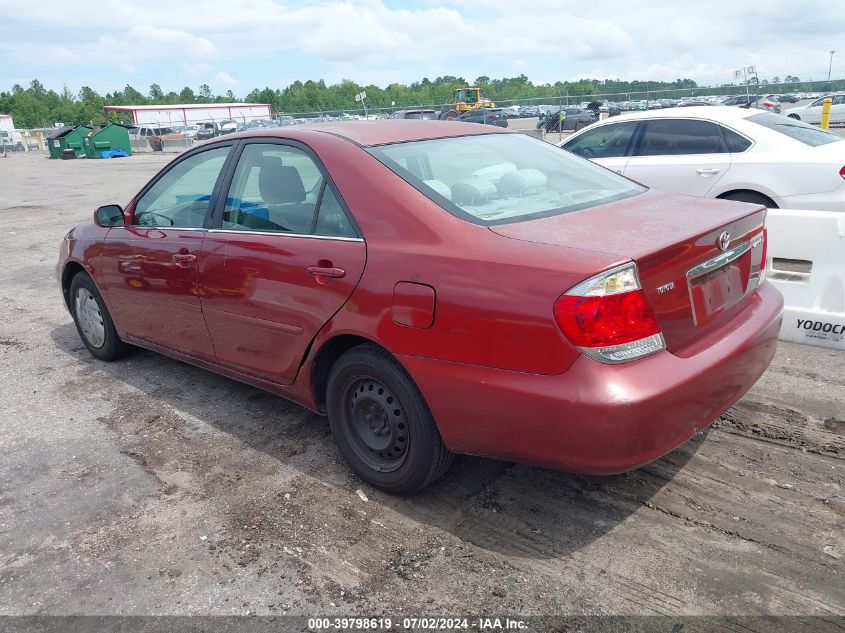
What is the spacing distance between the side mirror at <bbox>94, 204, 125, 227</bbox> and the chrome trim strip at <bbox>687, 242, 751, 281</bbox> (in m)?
3.62

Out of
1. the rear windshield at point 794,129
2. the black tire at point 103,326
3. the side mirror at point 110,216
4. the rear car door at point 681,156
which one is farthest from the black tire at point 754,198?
the black tire at point 103,326

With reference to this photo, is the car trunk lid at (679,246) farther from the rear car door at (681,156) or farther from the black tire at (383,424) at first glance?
the rear car door at (681,156)

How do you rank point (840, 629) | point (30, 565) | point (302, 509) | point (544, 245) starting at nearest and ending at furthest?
1. point (840, 629)
2. point (544, 245)
3. point (30, 565)
4. point (302, 509)

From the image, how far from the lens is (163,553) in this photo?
117 inches

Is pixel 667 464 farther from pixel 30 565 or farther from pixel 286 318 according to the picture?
pixel 30 565

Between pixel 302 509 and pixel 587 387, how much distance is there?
1487mm

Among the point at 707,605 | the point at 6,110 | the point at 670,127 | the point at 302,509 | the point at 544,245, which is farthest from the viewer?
the point at 6,110

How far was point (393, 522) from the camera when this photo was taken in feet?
10.2

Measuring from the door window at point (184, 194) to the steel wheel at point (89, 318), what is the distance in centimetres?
100

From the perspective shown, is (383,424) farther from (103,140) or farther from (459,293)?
(103,140)

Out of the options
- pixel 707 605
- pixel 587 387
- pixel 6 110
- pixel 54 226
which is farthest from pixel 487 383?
pixel 6 110

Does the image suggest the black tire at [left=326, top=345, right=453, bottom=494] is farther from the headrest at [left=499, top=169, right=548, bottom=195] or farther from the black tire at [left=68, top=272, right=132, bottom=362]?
the black tire at [left=68, top=272, right=132, bottom=362]

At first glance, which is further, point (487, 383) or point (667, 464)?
point (667, 464)

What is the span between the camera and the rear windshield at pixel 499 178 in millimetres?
3139
